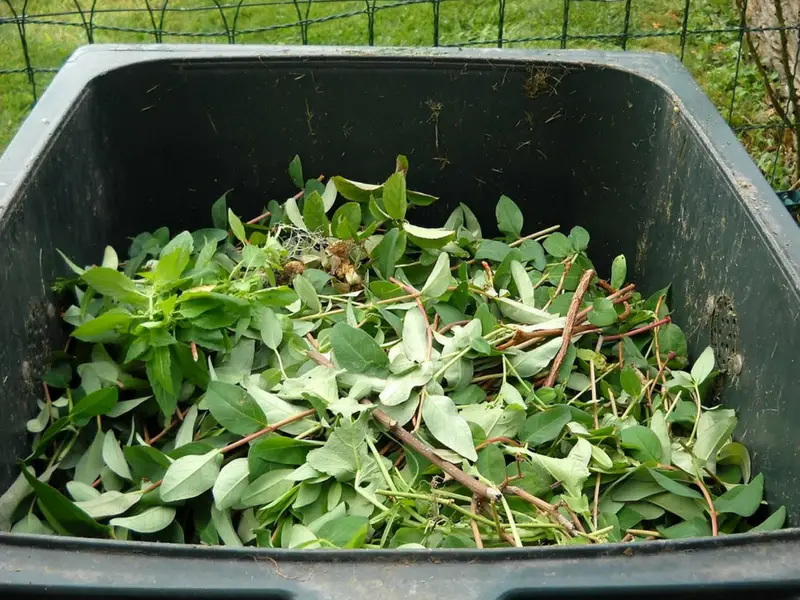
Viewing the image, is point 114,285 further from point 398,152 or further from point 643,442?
point 643,442

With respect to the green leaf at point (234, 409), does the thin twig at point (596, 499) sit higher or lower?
lower

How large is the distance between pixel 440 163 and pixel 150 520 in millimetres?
761

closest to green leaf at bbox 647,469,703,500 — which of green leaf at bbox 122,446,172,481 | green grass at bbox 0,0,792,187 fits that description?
green leaf at bbox 122,446,172,481

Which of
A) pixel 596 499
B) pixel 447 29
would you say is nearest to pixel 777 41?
pixel 447 29

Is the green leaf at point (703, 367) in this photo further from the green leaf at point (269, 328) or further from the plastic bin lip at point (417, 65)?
the green leaf at point (269, 328)

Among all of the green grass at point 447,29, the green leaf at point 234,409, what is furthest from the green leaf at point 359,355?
the green grass at point 447,29

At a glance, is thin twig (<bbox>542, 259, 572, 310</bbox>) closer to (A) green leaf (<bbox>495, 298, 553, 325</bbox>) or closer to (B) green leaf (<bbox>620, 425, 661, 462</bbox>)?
(A) green leaf (<bbox>495, 298, 553, 325</bbox>)

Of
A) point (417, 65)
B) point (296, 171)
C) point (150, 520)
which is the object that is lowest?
point (150, 520)

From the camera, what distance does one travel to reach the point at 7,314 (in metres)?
0.97

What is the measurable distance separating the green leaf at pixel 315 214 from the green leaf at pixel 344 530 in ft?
1.93

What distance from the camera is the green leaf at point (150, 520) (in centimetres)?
91

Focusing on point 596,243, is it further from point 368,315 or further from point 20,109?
point 20,109

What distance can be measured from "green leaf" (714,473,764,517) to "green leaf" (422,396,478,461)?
0.28m

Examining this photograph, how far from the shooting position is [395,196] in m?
1.29
